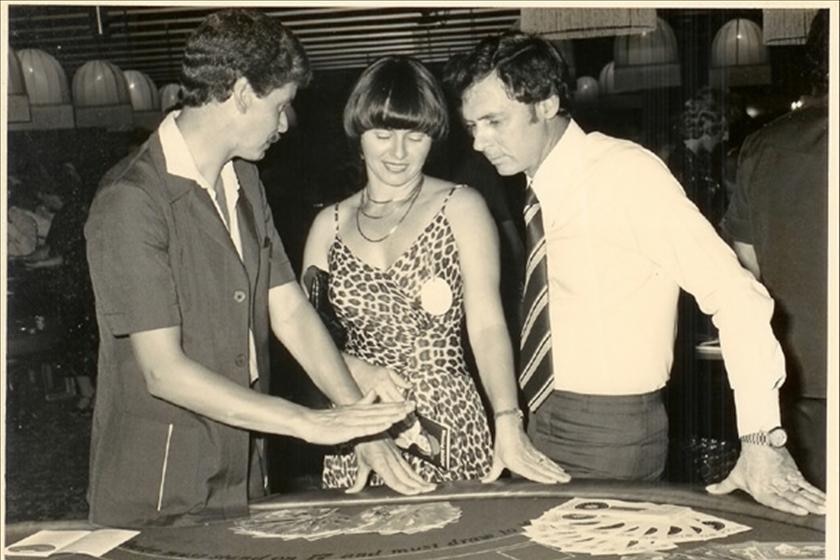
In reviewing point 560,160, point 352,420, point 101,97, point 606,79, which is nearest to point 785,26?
point 606,79

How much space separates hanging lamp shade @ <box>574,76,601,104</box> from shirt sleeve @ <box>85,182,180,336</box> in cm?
100

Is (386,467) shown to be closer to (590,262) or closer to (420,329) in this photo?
(420,329)

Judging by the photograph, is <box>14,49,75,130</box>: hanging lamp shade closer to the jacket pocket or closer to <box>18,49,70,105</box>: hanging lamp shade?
<box>18,49,70,105</box>: hanging lamp shade

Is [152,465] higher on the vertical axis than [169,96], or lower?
lower

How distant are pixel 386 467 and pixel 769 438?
0.85 metres

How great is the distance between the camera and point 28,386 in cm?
234

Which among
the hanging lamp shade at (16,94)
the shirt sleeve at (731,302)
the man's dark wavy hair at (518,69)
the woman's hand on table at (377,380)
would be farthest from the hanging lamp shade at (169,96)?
the shirt sleeve at (731,302)

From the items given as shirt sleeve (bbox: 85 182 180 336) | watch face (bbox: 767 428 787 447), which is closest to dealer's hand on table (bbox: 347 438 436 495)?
shirt sleeve (bbox: 85 182 180 336)

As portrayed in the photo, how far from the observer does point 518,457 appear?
240 centimetres

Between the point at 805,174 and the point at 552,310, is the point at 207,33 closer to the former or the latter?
the point at 552,310

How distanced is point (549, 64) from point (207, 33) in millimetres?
785

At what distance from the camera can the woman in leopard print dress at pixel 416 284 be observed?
242 cm

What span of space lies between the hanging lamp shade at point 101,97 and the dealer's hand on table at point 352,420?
0.79 m

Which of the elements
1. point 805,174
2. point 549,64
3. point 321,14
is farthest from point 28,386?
point 805,174
